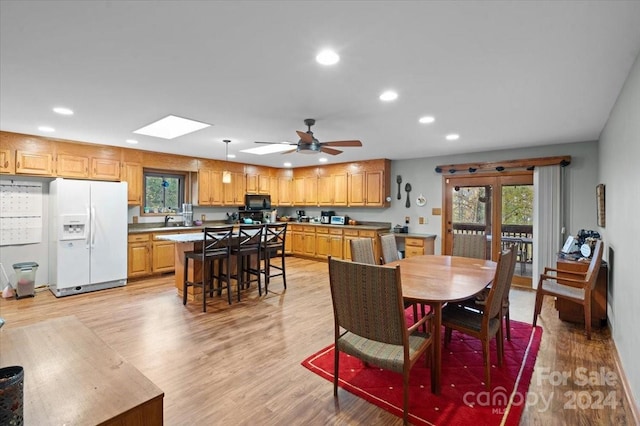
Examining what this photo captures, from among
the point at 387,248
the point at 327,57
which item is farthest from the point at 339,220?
the point at 327,57

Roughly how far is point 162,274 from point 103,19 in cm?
509

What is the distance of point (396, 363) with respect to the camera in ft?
6.35

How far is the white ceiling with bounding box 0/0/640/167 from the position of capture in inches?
66.0

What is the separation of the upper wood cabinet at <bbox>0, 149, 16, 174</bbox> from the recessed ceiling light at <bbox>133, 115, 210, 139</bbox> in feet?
6.21

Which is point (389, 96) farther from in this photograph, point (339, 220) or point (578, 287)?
point (339, 220)

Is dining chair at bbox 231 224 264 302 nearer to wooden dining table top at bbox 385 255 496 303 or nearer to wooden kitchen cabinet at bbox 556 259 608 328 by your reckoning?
wooden dining table top at bbox 385 255 496 303

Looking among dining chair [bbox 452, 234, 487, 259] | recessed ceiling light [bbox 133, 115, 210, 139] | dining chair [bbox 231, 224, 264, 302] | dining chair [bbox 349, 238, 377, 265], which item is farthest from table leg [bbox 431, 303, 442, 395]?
recessed ceiling light [bbox 133, 115, 210, 139]

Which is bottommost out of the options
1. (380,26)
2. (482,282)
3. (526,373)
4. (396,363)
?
(526,373)

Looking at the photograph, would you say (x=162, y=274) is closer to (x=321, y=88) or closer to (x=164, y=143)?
(x=164, y=143)

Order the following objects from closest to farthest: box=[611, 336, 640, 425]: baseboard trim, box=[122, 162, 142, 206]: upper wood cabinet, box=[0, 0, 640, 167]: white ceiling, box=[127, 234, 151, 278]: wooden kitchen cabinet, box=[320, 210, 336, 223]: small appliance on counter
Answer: box=[0, 0, 640, 167]: white ceiling, box=[611, 336, 640, 425]: baseboard trim, box=[127, 234, 151, 278]: wooden kitchen cabinet, box=[122, 162, 142, 206]: upper wood cabinet, box=[320, 210, 336, 223]: small appliance on counter

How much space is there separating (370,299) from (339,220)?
5.54 meters

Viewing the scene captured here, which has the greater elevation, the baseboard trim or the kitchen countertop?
the kitchen countertop

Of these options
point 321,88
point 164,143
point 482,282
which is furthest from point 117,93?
point 482,282

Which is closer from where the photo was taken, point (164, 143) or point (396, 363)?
point (396, 363)
